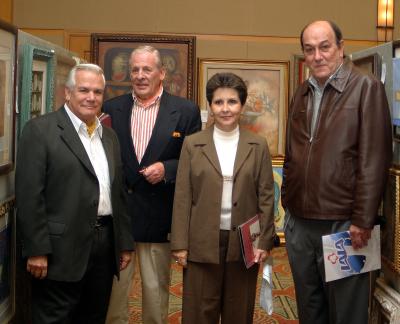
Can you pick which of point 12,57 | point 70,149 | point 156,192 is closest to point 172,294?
point 156,192

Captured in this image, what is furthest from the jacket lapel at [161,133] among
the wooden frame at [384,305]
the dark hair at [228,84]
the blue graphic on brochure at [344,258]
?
the wooden frame at [384,305]

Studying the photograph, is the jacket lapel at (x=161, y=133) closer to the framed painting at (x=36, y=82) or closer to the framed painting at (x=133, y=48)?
the framed painting at (x=36, y=82)

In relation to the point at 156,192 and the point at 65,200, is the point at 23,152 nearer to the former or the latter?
the point at 65,200

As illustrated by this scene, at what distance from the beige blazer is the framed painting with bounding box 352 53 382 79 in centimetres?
68

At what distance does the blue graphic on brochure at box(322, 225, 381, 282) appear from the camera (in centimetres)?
226

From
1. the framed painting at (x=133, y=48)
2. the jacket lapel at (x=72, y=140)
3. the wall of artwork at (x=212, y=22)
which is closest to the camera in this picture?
the jacket lapel at (x=72, y=140)

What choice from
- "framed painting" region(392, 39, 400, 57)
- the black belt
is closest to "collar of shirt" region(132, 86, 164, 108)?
the black belt

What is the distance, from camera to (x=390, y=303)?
2.37 meters

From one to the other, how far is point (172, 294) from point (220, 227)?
1.87 m

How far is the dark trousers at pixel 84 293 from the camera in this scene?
2.14 meters

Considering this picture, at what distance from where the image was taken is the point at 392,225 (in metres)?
Answer: 2.33

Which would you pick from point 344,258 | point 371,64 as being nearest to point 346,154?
point 344,258

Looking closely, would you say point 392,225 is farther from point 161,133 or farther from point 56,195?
point 56,195

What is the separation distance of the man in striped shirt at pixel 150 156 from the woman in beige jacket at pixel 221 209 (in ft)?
0.93
